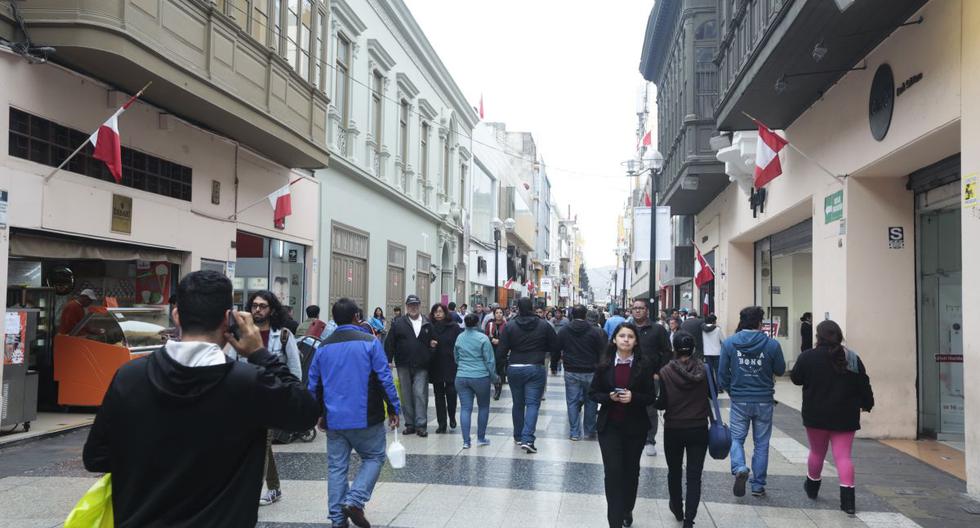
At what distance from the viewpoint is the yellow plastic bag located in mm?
2498

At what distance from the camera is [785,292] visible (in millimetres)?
18766

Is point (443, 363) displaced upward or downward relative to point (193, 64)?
downward

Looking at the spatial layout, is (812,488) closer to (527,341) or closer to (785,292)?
(527,341)

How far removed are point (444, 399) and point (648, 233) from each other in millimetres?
10667

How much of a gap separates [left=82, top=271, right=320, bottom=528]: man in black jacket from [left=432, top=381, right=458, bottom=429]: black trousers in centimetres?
798

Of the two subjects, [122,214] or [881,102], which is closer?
[881,102]

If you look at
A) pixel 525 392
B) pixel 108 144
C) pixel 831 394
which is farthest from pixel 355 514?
pixel 108 144

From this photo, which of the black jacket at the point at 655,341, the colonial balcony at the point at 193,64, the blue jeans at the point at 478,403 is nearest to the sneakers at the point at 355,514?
the blue jeans at the point at 478,403

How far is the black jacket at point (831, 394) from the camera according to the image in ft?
22.0

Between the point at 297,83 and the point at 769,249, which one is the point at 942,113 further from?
the point at 297,83

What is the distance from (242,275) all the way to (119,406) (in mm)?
14844

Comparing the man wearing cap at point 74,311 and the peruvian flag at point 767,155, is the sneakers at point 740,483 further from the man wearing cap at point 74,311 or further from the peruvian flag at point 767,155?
the man wearing cap at point 74,311

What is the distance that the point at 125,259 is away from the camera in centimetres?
1149

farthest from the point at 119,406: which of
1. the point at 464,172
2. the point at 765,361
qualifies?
the point at 464,172
